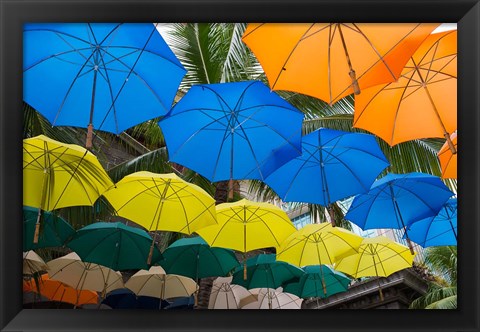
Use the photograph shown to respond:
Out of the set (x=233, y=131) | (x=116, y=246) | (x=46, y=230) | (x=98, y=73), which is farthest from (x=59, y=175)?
(x=233, y=131)

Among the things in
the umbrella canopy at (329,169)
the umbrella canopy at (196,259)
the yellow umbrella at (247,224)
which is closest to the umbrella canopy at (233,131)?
the umbrella canopy at (329,169)

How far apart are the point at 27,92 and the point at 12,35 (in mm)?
340

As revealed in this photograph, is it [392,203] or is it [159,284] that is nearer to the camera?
[159,284]

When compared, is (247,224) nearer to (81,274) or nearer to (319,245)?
(319,245)

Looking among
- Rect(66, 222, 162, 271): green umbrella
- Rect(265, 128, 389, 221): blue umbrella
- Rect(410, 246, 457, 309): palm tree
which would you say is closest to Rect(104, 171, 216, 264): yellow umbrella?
Rect(66, 222, 162, 271): green umbrella

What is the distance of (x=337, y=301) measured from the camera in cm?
473

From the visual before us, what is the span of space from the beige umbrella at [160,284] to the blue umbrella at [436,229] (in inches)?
85.7

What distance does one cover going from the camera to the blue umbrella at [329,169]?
5.69 metres

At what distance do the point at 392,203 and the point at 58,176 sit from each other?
3330 millimetres

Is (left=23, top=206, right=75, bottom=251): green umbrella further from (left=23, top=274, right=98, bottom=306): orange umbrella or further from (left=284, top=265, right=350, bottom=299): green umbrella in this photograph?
(left=284, top=265, right=350, bottom=299): green umbrella

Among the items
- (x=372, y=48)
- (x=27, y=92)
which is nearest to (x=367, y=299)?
(x=372, y=48)

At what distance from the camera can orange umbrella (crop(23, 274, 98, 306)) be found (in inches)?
147

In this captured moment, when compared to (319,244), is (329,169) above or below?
above

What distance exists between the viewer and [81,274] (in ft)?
16.3
